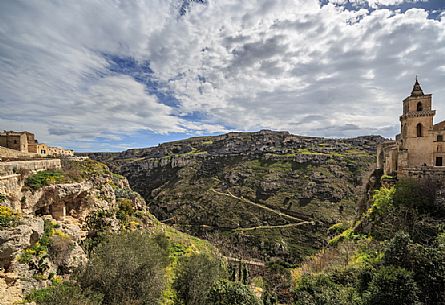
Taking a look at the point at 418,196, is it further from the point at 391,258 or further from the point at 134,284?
the point at 134,284

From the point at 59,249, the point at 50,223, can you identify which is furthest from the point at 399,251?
the point at 50,223

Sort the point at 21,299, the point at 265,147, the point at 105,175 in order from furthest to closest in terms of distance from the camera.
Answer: the point at 265,147 → the point at 105,175 → the point at 21,299

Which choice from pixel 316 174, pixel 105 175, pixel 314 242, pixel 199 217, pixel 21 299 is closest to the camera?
pixel 21 299

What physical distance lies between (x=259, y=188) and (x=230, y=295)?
82.2 metres

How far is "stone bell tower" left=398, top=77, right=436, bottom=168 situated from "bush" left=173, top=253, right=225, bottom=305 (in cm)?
2735

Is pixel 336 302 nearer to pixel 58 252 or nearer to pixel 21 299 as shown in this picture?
pixel 21 299

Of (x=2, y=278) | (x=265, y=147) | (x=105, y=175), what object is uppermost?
(x=265, y=147)

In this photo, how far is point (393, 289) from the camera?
15.2 metres

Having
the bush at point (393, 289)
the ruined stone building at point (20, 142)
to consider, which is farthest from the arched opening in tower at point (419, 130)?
the ruined stone building at point (20, 142)

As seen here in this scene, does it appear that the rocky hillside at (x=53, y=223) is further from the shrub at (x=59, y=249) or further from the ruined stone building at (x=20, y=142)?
the ruined stone building at (x=20, y=142)

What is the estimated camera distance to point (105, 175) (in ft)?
114

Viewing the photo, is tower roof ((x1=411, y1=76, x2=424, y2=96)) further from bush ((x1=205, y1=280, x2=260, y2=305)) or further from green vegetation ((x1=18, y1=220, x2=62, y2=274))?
green vegetation ((x1=18, y1=220, x2=62, y2=274))

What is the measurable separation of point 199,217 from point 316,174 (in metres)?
51.8

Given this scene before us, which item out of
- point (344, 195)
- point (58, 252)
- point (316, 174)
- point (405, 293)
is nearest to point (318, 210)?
point (344, 195)
